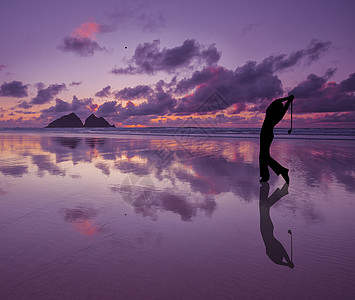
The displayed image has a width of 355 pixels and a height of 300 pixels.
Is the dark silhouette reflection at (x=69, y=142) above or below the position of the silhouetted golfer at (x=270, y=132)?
below

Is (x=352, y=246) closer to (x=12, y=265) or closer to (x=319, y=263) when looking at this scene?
(x=319, y=263)

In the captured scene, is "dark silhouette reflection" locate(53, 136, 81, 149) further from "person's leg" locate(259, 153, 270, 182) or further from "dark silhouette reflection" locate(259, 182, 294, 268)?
"dark silhouette reflection" locate(259, 182, 294, 268)

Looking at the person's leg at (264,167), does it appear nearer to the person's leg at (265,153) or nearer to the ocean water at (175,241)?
the person's leg at (265,153)

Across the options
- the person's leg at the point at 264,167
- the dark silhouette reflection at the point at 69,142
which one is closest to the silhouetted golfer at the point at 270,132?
the person's leg at the point at 264,167

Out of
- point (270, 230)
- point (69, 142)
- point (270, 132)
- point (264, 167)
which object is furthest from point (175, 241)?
point (69, 142)

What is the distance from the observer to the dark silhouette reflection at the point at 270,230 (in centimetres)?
285

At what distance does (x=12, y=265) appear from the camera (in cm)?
263

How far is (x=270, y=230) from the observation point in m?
3.65

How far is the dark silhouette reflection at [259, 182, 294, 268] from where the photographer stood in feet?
9.36

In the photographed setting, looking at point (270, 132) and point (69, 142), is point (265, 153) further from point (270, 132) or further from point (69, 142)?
point (69, 142)

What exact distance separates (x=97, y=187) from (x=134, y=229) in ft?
9.42

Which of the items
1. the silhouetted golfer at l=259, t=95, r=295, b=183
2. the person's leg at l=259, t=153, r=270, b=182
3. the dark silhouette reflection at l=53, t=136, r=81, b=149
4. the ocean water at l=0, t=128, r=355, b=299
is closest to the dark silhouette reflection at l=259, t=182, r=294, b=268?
the ocean water at l=0, t=128, r=355, b=299

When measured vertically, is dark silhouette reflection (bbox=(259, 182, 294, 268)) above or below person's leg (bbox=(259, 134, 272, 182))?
below

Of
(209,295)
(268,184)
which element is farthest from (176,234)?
(268,184)
